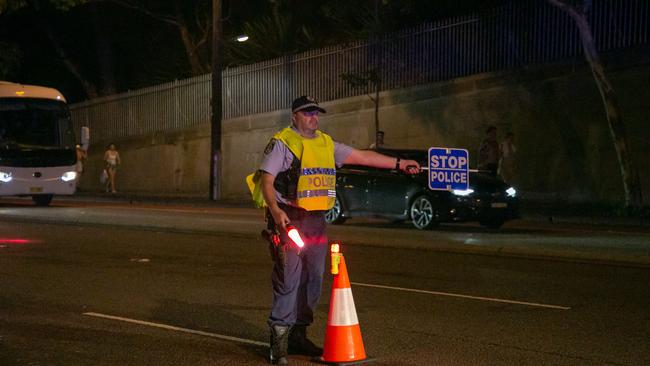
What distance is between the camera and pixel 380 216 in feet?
60.6

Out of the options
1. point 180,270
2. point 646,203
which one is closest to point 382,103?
point 646,203

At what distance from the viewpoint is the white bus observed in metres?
25.5

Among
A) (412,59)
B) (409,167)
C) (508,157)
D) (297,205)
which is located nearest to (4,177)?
(412,59)

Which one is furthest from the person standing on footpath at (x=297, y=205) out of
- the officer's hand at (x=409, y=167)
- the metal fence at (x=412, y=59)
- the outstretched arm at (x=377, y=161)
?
the metal fence at (x=412, y=59)

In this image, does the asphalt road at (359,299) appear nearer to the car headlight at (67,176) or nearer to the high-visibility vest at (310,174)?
the high-visibility vest at (310,174)

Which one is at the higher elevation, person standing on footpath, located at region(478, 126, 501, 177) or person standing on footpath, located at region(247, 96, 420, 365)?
person standing on footpath, located at region(478, 126, 501, 177)

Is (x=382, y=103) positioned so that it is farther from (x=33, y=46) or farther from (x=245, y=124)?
(x=33, y=46)

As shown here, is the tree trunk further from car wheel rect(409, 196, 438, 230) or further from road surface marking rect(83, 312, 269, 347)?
road surface marking rect(83, 312, 269, 347)

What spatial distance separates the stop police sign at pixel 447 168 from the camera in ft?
37.2

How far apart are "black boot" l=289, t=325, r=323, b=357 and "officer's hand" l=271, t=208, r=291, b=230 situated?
921 millimetres

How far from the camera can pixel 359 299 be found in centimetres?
997

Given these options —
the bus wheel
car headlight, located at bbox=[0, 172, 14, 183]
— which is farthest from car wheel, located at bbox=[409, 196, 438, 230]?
the bus wheel

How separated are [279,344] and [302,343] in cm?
34

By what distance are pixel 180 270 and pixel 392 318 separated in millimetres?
4142
